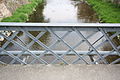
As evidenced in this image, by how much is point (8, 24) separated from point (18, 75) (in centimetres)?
163

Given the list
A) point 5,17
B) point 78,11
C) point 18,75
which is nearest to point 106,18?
point 78,11

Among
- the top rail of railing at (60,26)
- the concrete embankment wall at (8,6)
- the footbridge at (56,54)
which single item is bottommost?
the concrete embankment wall at (8,6)

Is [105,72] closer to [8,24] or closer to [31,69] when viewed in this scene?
[31,69]

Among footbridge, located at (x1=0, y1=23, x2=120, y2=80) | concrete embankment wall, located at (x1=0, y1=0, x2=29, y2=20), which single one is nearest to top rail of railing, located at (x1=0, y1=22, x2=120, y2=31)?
footbridge, located at (x1=0, y1=23, x2=120, y2=80)

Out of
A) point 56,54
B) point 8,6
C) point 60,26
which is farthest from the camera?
point 8,6

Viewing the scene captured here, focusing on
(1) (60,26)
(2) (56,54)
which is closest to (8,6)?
(2) (56,54)

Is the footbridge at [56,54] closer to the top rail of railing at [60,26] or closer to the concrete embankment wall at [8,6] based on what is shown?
the top rail of railing at [60,26]

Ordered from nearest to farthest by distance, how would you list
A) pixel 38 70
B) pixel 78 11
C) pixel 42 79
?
pixel 42 79
pixel 38 70
pixel 78 11

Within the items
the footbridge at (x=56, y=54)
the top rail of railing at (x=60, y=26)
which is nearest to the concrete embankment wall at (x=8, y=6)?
the footbridge at (x=56, y=54)

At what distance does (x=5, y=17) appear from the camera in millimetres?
18125

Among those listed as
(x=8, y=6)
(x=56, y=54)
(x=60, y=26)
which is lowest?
(x=8, y=6)

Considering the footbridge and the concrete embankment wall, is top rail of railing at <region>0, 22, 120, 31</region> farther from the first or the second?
the concrete embankment wall

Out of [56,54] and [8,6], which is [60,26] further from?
[8,6]

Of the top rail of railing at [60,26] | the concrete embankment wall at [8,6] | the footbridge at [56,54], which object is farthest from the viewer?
the concrete embankment wall at [8,6]
